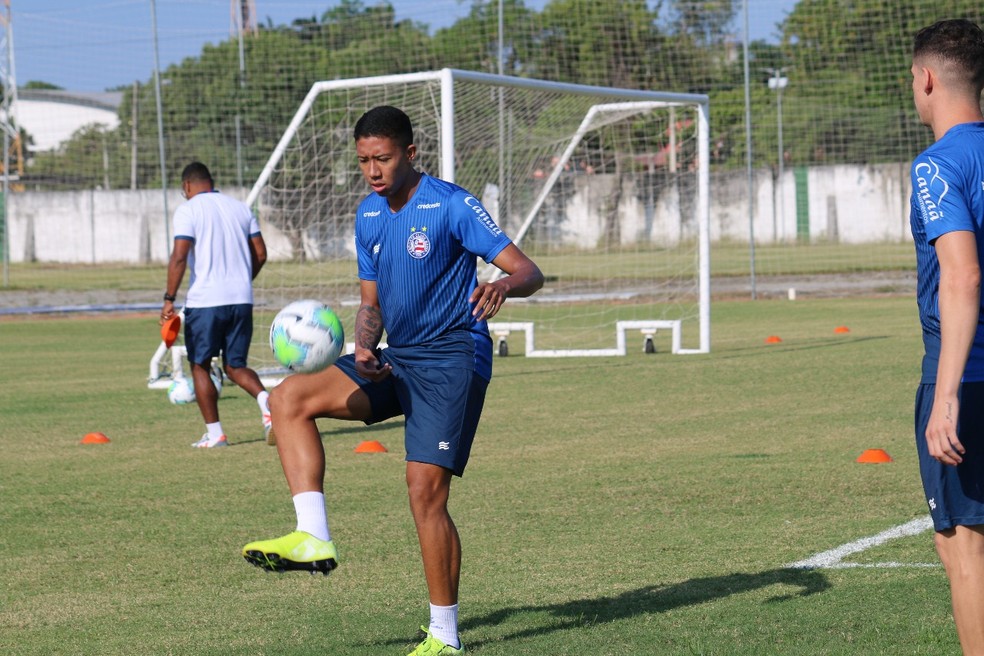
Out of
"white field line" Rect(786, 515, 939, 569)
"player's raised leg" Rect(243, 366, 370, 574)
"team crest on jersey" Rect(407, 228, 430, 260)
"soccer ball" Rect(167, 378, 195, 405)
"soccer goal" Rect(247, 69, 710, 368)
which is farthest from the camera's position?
"soccer goal" Rect(247, 69, 710, 368)

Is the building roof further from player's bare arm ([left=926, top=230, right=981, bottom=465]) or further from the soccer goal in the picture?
player's bare arm ([left=926, top=230, right=981, bottom=465])

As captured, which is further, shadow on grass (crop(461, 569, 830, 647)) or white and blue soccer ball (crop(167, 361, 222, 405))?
white and blue soccer ball (crop(167, 361, 222, 405))

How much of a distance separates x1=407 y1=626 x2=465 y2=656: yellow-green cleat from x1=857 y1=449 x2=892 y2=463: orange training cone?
4636 millimetres

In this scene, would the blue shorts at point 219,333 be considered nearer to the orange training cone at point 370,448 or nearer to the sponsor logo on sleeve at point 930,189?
the orange training cone at point 370,448

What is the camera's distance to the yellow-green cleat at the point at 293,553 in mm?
4863

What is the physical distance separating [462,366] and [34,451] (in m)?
6.11

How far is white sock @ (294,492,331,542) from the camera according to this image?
198 inches

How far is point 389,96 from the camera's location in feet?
53.6

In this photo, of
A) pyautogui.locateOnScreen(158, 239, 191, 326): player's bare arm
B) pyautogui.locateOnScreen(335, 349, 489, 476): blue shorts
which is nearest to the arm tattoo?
pyautogui.locateOnScreen(335, 349, 489, 476): blue shorts

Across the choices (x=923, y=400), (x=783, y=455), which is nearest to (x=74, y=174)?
(x=783, y=455)

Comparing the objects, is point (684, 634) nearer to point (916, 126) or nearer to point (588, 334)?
point (588, 334)

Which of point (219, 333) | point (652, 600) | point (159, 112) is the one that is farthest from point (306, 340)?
point (159, 112)

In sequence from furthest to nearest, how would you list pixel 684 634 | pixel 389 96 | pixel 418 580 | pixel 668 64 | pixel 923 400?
1. pixel 668 64
2. pixel 389 96
3. pixel 418 580
4. pixel 684 634
5. pixel 923 400

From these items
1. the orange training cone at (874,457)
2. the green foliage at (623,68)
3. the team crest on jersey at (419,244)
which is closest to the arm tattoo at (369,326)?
the team crest on jersey at (419,244)
